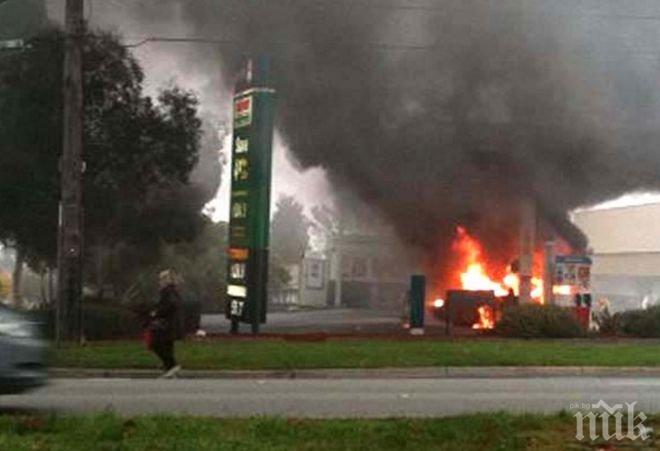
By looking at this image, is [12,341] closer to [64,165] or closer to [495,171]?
[64,165]

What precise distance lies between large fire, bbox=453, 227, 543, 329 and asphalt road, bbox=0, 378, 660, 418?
1582cm

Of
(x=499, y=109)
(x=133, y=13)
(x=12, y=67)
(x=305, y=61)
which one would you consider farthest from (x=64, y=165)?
(x=499, y=109)

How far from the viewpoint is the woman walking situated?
13.5 m

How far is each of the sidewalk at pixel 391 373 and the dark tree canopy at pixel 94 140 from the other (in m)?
7.78

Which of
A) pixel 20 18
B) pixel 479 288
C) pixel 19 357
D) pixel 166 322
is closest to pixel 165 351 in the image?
pixel 166 322

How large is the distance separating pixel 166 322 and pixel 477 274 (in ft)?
65.7

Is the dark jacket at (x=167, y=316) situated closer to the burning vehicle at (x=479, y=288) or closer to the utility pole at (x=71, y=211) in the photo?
the utility pole at (x=71, y=211)

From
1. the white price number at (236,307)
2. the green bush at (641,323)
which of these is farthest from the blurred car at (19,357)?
the green bush at (641,323)

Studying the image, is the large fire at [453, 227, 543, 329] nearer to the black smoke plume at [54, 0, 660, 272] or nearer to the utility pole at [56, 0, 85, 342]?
the black smoke plume at [54, 0, 660, 272]

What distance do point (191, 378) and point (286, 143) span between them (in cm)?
1825

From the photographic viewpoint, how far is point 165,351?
1381cm

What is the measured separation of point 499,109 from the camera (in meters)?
31.3

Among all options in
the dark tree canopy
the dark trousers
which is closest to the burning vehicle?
the dark tree canopy

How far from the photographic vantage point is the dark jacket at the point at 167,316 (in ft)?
44.2
